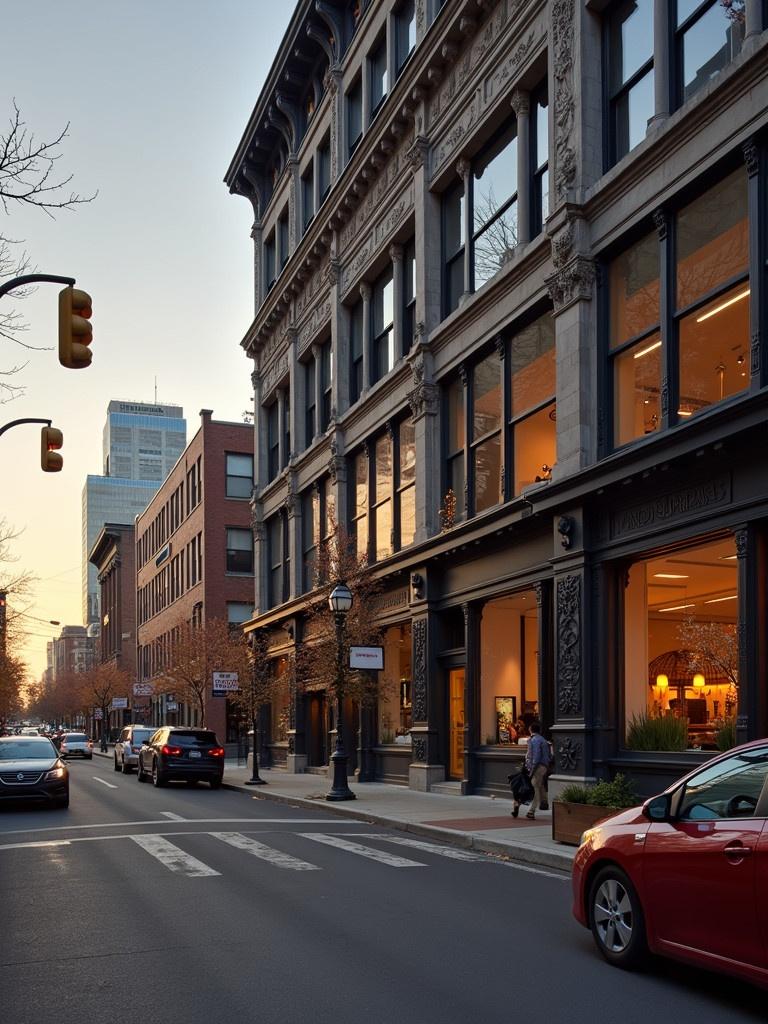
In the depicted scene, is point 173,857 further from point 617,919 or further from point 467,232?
point 467,232

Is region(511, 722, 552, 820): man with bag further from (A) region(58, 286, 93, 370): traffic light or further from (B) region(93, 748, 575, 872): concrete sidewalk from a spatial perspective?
(A) region(58, 286, 93, 370): traffic light

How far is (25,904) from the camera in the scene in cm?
1070

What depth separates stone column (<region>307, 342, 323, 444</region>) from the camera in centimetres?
3538

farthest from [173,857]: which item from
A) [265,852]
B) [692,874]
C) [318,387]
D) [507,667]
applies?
[318,387]

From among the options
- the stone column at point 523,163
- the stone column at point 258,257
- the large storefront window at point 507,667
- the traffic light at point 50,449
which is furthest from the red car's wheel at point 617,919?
the stone column at point 258,257

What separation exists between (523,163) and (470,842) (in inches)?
514

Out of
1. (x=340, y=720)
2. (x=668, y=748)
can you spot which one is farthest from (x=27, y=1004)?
(x=340, y=720)

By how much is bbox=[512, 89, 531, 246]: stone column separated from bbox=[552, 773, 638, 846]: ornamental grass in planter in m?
11.5

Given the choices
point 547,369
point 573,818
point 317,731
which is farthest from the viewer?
point 317,731

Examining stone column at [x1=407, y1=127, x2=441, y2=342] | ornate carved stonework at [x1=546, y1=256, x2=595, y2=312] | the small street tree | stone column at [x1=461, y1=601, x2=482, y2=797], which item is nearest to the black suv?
stone column at [x1=461, y1=601, x2=482, y2=797]

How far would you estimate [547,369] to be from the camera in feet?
69.5

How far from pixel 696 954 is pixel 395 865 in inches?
272

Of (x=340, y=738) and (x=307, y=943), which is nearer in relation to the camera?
(x=307, y=943)

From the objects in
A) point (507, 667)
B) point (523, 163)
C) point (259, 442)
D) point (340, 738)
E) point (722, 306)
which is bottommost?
point (340, 738)
